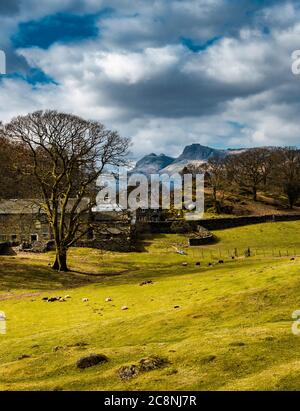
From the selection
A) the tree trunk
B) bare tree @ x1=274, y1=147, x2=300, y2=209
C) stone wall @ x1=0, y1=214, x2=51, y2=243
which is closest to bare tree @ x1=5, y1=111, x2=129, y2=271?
the tree trunk

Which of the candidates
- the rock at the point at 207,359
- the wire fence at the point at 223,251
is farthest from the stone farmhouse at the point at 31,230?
the rock at the point at 207,359

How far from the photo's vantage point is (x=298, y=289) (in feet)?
89.5

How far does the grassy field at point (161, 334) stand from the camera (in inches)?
648

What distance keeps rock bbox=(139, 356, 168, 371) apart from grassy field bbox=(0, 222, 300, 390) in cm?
30

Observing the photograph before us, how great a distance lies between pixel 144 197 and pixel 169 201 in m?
8.09

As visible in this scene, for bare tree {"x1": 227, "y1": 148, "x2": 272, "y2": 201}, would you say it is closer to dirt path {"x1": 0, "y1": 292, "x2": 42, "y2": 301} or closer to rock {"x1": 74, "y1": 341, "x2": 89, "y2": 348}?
dirt path {"x1": 0, "y1": 292, "x2": 42, "y2": 301}

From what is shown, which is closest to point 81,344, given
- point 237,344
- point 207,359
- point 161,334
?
point 161,334

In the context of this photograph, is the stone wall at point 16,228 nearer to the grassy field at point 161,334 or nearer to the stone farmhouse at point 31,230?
the stone farmhouse at point 31,230

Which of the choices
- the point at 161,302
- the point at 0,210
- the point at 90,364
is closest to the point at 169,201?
the point at 0,210

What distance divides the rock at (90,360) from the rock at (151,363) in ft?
7.39

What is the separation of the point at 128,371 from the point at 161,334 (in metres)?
6.98

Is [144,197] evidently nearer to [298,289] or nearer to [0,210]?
[0,210]

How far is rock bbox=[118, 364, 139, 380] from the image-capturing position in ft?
55.6

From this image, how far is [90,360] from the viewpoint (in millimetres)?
19109
